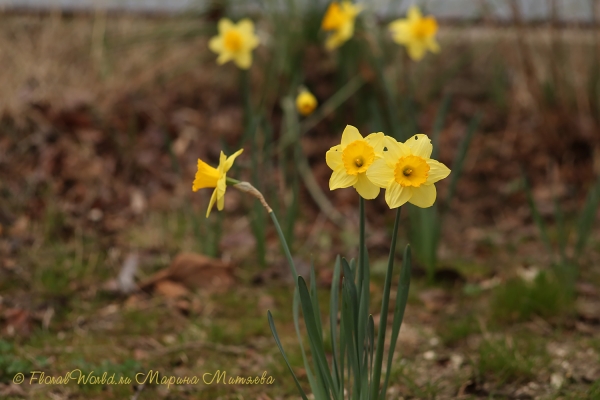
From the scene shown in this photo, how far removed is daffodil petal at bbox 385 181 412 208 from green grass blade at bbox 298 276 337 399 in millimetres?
231

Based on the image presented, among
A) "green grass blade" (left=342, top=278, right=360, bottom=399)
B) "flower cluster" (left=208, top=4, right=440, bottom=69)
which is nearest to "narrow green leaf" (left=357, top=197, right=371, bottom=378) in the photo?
"green grass blade" (left=342, top=278, right=360, bottom=399)

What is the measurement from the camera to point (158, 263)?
2.72 m

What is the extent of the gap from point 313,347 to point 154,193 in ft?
8.12

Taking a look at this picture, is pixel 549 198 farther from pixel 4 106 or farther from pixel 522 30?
pixel 4 106

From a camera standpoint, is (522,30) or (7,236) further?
(522,30)

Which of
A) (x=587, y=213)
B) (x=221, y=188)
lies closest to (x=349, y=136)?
(x=221, y=188)

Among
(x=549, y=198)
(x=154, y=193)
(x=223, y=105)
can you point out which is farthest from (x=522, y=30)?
(x=154, y=193)

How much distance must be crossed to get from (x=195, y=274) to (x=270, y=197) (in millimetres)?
836

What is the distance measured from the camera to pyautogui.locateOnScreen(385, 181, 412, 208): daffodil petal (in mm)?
1194

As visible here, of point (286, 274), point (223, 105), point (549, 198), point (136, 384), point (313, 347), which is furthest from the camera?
point (223, 105)

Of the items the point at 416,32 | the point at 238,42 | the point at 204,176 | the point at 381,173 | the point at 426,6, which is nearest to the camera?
the point at 381,173

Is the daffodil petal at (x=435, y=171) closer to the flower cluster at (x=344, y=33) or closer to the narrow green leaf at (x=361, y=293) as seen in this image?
the narrow green leaf at (x=361, y=293)

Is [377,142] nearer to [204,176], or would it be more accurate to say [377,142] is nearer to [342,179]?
[342,179]

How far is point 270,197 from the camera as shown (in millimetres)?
3275
